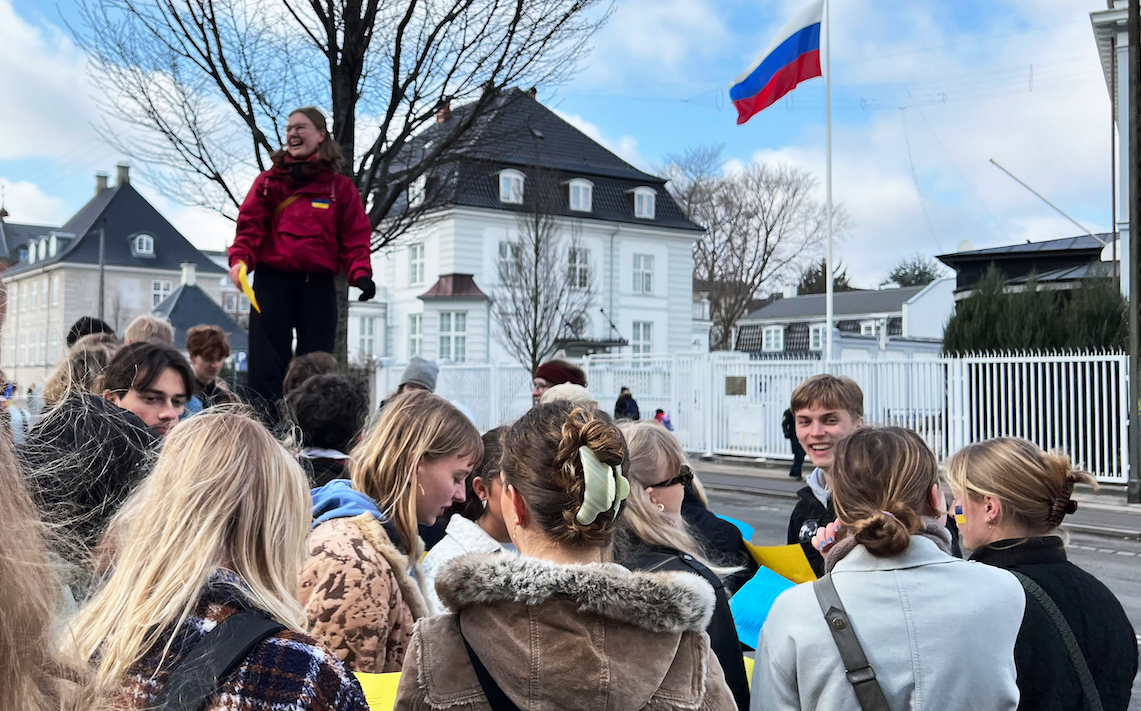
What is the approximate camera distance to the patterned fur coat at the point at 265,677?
160cm

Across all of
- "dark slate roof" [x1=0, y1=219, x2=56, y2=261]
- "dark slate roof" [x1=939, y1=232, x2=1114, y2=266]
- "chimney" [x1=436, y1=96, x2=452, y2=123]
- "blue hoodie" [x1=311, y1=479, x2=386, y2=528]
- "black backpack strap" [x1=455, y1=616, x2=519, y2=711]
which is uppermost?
"dark slate roof" [x1=0, y1=219, x2=56, y2=261]

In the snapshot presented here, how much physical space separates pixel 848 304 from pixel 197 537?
213 feet

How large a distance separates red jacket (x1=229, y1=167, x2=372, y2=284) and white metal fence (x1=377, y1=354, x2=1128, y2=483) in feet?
28.4

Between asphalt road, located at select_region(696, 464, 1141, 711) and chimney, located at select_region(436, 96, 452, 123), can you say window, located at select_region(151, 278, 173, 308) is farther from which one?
chimney, located at select_region(436, 96, 452, 123)

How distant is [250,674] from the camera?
1614mm

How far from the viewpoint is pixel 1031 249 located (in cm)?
2880

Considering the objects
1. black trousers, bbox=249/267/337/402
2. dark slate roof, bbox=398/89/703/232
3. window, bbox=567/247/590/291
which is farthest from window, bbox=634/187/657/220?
black trousers, bbox=249/267/337/402

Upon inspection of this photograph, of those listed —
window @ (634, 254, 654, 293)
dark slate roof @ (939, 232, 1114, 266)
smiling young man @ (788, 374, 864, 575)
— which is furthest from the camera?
window @ (634, 254, 654, 293)

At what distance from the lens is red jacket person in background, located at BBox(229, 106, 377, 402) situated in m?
5.78

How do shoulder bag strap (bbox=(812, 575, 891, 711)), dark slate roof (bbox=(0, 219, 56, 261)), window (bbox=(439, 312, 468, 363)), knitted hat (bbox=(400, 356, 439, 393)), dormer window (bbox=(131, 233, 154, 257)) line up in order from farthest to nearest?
dark slate roof (bbox=(0, 219, 56, 261)) → dormer window (bbox=(131, 233, 154, 257)) → window (bbox=(439, 312, 468, 363)) → knitted hat (bbox=(400, 356, 439, 393)) → shoulder bag strap (bbox=(812, 575, 891, 711))

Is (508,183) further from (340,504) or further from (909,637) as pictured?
(909,637)

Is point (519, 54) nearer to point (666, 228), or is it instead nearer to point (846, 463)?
point (846, 463)

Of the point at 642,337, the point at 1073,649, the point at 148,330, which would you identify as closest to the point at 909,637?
the point at 1073,649

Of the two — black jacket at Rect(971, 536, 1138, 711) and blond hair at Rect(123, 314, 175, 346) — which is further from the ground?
blond hair at Rect(123, 314, 175, 346)
